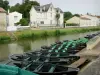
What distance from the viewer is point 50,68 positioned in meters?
12.0

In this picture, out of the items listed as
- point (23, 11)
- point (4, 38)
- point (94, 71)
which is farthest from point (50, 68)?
point (23, 11)

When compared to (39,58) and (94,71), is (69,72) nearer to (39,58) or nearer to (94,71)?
(94,71)

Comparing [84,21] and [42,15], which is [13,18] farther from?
[84,21]

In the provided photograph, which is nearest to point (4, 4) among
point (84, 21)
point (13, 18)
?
point (13, 18)

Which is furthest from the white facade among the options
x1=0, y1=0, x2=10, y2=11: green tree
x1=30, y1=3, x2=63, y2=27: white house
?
x1=0, y1=0, x2=10, y2=11: green tree

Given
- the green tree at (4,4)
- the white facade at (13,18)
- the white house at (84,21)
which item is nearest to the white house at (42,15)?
the white facade at (13,18)

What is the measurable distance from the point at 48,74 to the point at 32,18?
61.7 meters

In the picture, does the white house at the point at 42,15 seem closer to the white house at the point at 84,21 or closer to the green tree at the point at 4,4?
the green tree at the point at 4,4

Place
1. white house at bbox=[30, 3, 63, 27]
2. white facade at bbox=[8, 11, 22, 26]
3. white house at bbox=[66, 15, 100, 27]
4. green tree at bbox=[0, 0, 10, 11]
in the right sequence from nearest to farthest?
white facade at bbox=[8, 11, 22, 26], white house at bbox=[30, 3, 63, 27], green tree at bbox=[0, 0, 10, 11], white house at bbox=[66, 15, 100, 27]

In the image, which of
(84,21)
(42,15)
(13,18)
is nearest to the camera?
(13,18)

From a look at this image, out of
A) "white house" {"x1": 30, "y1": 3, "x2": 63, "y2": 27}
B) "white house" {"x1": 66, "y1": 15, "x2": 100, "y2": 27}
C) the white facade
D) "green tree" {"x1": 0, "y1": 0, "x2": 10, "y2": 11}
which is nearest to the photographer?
the white facade

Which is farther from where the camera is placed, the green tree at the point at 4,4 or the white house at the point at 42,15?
the green tree at the point at 4,4

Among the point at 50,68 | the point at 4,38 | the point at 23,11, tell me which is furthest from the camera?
the point at 23,11

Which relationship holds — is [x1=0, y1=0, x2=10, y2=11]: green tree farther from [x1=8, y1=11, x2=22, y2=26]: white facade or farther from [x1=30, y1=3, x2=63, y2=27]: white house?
[x1=8, y1=11, x2=22, y2=26]: white facade
